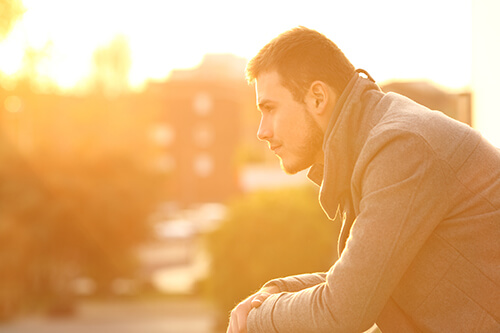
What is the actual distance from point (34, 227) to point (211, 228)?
35.4 feet

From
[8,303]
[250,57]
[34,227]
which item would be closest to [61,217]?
[34,227]

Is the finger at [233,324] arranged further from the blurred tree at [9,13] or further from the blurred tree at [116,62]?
the blurred tree at [116,62]

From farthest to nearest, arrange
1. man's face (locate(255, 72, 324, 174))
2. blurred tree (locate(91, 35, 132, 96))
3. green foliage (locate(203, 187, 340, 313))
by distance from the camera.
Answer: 1. blurred tree (locate(91, 35, 132, 96))
2. green foliage (locate(203, 187, 340, 313))
3. man's face (locate(255, 72, 324, 174))

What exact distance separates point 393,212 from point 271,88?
0.47 meters

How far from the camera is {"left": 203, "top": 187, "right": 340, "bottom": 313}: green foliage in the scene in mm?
16281

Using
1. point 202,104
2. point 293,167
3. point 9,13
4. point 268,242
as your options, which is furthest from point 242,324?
point 202,104

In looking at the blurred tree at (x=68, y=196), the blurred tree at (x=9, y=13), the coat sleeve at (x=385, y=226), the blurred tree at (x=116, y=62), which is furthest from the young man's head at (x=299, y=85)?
the blurred tree at (x=116, y=62)

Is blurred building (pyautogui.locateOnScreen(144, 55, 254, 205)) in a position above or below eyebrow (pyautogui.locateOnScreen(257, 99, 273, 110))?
above

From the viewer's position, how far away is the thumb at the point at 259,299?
179 cm

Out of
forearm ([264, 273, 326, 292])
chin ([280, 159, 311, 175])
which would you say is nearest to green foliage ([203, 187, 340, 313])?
forearm ([264, 273, 326, 292])

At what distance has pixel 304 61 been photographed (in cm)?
175

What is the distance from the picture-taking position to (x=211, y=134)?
2371 inches

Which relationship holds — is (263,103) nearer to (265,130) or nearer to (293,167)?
(265,130)

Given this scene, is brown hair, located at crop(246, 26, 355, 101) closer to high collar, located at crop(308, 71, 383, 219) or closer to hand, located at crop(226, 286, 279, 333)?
high collar, located at crop(308, 71, 383, 219)
